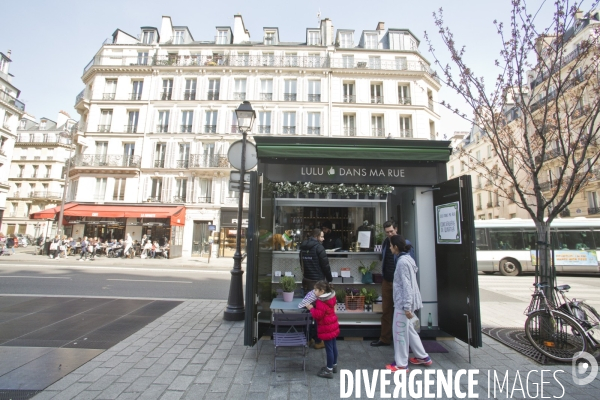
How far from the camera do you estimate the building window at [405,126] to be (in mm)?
26688

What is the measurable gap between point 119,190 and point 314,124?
18.3 metres

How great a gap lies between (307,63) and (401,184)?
2608cm

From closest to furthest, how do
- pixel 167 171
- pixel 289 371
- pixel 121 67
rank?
pixel 289 371 → pixel 167 171 → pixel 121 67

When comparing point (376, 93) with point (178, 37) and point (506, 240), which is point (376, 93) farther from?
point (178, 37)

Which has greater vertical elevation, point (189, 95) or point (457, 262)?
point (189, 95)

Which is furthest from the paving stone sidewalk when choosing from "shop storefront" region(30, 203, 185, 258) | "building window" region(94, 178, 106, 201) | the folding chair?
"building window" region(94, 178, 106, 201)

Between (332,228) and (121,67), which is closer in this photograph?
(332,228)

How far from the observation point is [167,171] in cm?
2588

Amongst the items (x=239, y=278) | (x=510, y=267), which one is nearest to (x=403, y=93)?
(x=510, y=267)

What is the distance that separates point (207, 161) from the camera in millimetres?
25719

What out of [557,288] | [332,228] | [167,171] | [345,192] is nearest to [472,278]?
[557,288]

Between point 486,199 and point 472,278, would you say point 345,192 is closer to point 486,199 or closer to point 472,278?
point 472,278

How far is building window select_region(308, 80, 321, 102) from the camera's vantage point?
89.5ft

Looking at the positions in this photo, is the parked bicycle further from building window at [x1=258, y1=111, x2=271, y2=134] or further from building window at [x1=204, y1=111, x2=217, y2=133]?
building window at [x1=204, y1=111, x2=217, y2=133]
